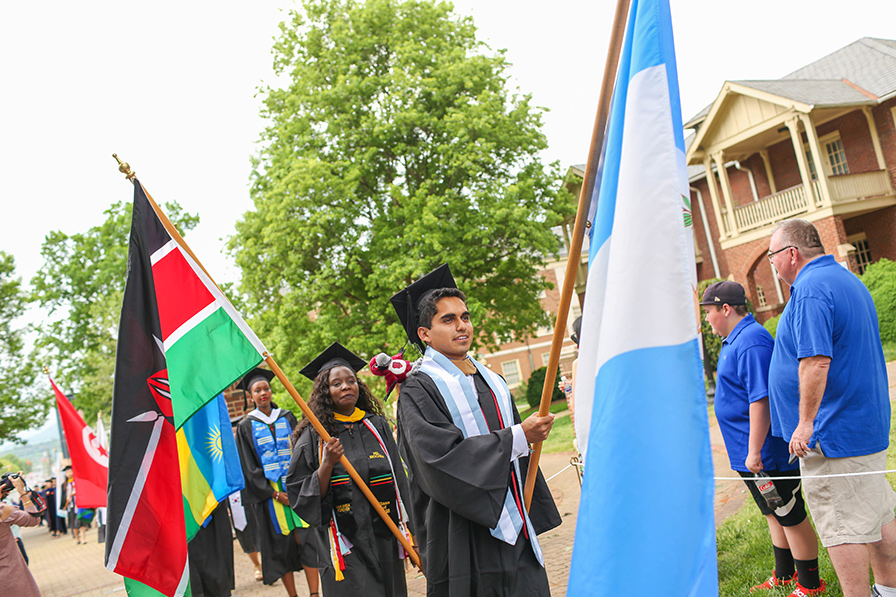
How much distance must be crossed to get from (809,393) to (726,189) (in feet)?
74.1

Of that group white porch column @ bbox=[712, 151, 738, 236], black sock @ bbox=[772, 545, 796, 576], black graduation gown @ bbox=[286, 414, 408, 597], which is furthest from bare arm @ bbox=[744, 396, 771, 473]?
white porch column @ bbox=[712, 151, 738, 236]

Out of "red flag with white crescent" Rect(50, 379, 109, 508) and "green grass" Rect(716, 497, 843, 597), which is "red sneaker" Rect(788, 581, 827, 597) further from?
"red flag with white crescent" Rect(50, 379, 109, 508)

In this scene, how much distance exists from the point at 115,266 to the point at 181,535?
3300 centimetres

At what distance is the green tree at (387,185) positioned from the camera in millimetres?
18734

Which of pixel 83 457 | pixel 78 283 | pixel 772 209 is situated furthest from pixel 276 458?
pixel 78 283

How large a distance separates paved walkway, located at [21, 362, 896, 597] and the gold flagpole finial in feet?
14.8

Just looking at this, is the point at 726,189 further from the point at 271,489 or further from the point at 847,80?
the point at 271,489

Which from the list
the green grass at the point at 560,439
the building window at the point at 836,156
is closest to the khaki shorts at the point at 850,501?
the green grass at the point at 560,439

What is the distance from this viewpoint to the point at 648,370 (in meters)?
2.07

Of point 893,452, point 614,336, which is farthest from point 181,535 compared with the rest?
point 893,452

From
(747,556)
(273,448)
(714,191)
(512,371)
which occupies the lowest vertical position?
(747,556)

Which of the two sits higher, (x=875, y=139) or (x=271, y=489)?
(x=875, y=139)

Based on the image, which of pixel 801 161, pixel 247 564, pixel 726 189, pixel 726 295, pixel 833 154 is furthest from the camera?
pixel 726 189

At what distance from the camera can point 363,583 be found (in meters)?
4.90
